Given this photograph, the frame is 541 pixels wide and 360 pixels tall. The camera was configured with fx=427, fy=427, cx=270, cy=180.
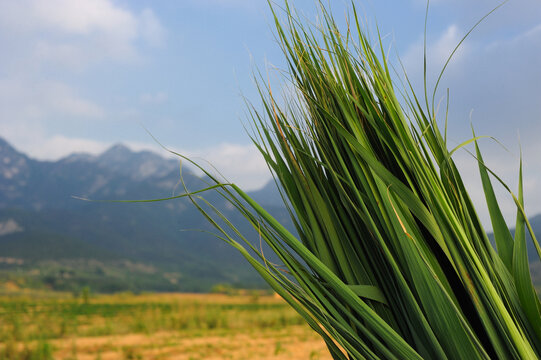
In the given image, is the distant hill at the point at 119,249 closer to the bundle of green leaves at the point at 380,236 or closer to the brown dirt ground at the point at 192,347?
the brown dirt ground at the point at 192,347

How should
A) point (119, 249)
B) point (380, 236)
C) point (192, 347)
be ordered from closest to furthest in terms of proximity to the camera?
1. point (380, 236)
2. point (192, 347)
3. point (119, 249)

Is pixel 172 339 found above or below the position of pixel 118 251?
below

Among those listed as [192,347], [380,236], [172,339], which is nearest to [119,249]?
[172,339]

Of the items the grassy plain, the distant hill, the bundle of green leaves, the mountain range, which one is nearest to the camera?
the bundle of green leaves

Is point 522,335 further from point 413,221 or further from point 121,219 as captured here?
point 121,219

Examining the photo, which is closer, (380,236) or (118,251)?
(380,236)

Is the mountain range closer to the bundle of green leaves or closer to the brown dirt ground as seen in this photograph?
the brown dirt ground

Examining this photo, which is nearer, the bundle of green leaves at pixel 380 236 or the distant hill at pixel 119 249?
the bundle of green leaves at pixel 380 236

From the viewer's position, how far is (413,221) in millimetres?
1236

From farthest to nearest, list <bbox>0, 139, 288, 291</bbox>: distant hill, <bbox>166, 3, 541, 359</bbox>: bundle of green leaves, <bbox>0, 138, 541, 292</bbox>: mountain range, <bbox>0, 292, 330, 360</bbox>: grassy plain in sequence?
<bbox>0, 139, 288, 291</bbox>: distant hill, <bbox>0, 138, 541, 292</bbox>: mountain range, <bbox>0, 292, 330, 360</bbox>: grassy plain, <bbox>166, 3, 541, 359</bbox>: bundle of green leaves

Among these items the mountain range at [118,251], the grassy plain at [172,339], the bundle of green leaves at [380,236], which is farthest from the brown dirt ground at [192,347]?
the mountain range at [118,251]

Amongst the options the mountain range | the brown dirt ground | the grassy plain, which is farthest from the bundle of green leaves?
the mountain range

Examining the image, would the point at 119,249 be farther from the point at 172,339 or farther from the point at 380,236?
the point at 380,236

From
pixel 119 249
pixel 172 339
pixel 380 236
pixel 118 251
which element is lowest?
pixel 172 339
